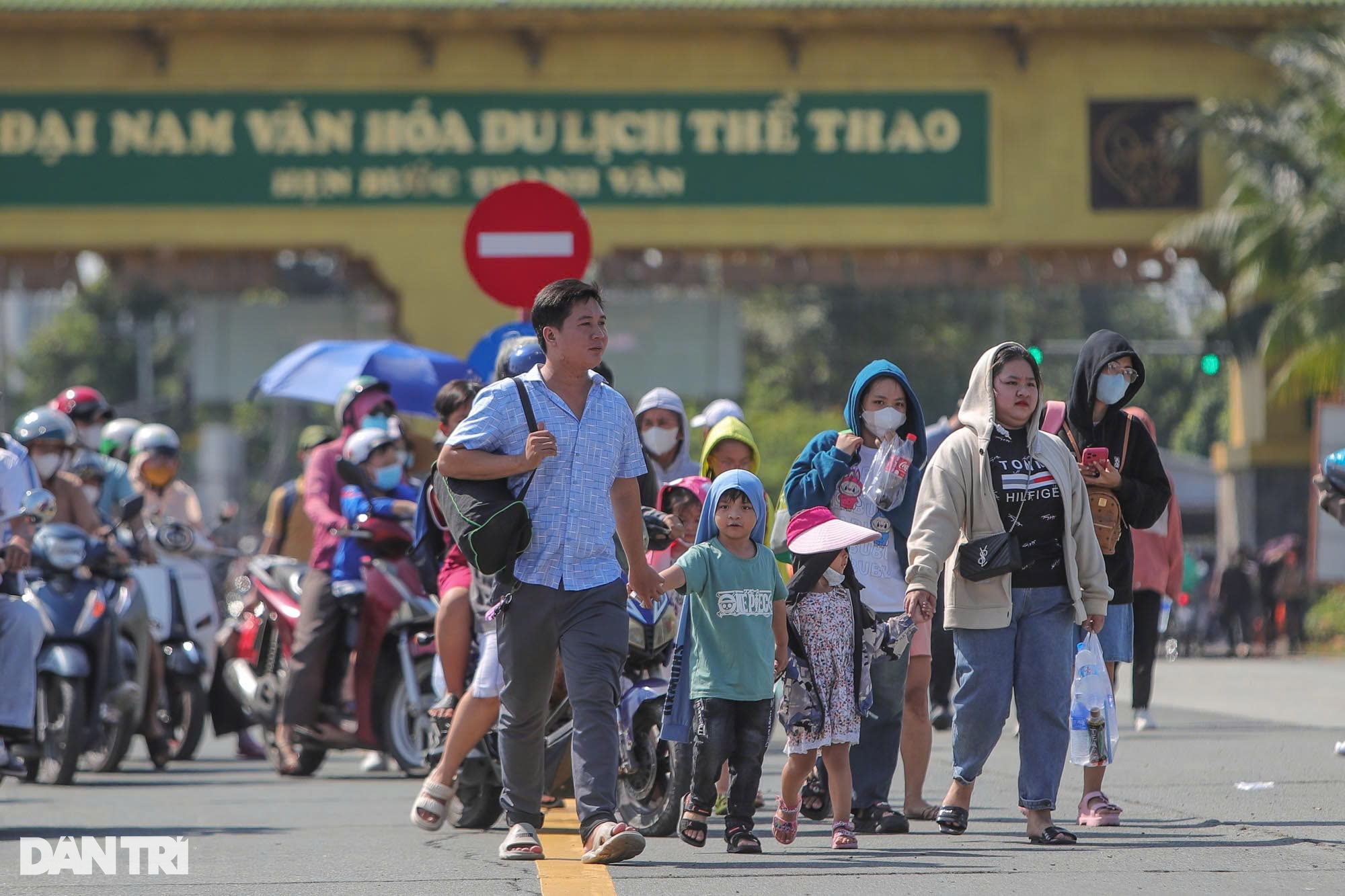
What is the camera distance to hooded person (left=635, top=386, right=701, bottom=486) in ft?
31.5

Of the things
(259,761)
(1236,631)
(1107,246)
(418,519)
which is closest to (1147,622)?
(418,519)

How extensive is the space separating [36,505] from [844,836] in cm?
334

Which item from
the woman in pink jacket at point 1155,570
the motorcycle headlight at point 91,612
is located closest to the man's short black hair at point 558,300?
the woman in pink jacket at point 1155,570

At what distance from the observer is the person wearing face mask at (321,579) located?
11242mm

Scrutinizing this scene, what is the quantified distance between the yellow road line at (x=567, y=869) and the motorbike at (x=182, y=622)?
15.4 feet

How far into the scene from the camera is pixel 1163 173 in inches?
971

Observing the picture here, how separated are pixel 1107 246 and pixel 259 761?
13709 mm

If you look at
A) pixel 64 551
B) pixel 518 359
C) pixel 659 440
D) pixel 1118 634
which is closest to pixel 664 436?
pixel 659 440

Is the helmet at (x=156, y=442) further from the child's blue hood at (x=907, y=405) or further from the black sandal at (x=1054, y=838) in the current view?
the black sandal at (x=1054, y=838)

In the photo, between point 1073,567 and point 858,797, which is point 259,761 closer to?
point 858,797

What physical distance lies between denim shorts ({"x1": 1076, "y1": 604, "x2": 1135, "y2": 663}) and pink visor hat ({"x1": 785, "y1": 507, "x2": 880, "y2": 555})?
1.17 metres

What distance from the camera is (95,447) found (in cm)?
1316

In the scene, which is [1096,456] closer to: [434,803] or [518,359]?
[518,359]

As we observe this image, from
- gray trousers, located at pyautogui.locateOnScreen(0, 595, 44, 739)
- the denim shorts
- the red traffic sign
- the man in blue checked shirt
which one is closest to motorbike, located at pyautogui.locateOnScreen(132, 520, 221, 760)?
the red traffic sign
